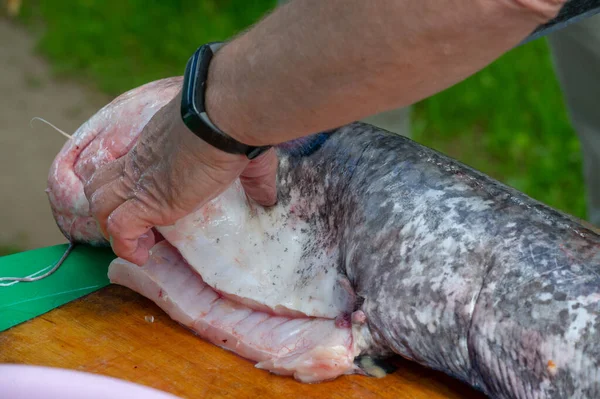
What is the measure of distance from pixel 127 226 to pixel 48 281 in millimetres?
570

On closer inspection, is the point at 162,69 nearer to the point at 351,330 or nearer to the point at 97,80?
the point at 97,80

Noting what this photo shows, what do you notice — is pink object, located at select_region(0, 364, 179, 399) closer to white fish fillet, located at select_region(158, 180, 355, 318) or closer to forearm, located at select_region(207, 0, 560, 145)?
forearm, located at select_region(207, 0, 560, 145)

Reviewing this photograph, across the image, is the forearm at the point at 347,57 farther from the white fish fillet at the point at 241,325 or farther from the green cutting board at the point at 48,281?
the green cutting board at the point at 48,281

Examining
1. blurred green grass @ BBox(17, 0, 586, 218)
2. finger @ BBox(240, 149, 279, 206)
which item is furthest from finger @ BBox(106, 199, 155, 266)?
blurred green grass @ BBox(17, 0, 586, 218)

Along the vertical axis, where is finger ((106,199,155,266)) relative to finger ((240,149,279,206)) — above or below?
below

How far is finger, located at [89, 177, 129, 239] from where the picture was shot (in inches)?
74.3

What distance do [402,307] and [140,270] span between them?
2.50 ft

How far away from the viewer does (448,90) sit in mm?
5707

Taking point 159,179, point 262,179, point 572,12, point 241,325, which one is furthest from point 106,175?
point 572,12

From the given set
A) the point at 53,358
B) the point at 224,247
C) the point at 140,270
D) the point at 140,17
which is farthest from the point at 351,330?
the point at 140,17

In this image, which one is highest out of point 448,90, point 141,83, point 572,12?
point 572,12

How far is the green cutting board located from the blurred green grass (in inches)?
128

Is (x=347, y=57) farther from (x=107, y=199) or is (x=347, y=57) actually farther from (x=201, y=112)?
(x=107, y=199)

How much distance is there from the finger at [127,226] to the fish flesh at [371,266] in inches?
8.4
